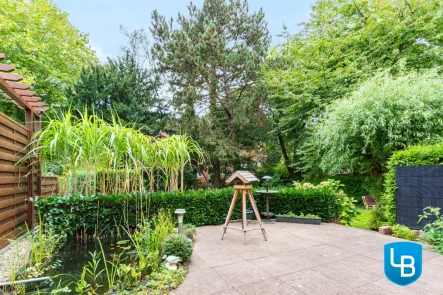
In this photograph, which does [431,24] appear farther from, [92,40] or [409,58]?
[92,40]

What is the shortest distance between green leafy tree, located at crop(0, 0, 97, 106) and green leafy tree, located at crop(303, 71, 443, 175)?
1162 centimetres

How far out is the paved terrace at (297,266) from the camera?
2.42 meters

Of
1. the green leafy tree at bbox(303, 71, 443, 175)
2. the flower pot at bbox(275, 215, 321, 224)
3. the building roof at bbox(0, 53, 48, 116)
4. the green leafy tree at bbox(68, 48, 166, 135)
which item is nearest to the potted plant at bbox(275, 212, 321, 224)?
the flower pot at bbox(275, 215, 321, 224)

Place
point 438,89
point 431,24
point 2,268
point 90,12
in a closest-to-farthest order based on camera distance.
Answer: point 2,268
point 438,89
point 431,24
point 90,12

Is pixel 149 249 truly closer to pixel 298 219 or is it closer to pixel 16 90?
pixel 16 90

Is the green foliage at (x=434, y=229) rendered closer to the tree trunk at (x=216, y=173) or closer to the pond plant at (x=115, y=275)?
the pond plant at (x=115, y=275)

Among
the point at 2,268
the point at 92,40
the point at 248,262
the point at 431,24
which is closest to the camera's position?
the point at 2,268

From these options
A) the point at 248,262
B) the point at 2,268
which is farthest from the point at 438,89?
the point at 2,268

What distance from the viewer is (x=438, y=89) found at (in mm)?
6172

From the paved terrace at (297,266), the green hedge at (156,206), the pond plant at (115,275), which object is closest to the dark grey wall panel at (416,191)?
the paved terrace at (297,266)

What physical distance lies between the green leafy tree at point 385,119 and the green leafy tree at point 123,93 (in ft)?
24.0

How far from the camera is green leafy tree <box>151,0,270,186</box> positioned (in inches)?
378

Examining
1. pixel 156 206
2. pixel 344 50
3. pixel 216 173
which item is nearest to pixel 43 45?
pixel 216 173

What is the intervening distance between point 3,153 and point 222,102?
8.35 metres
